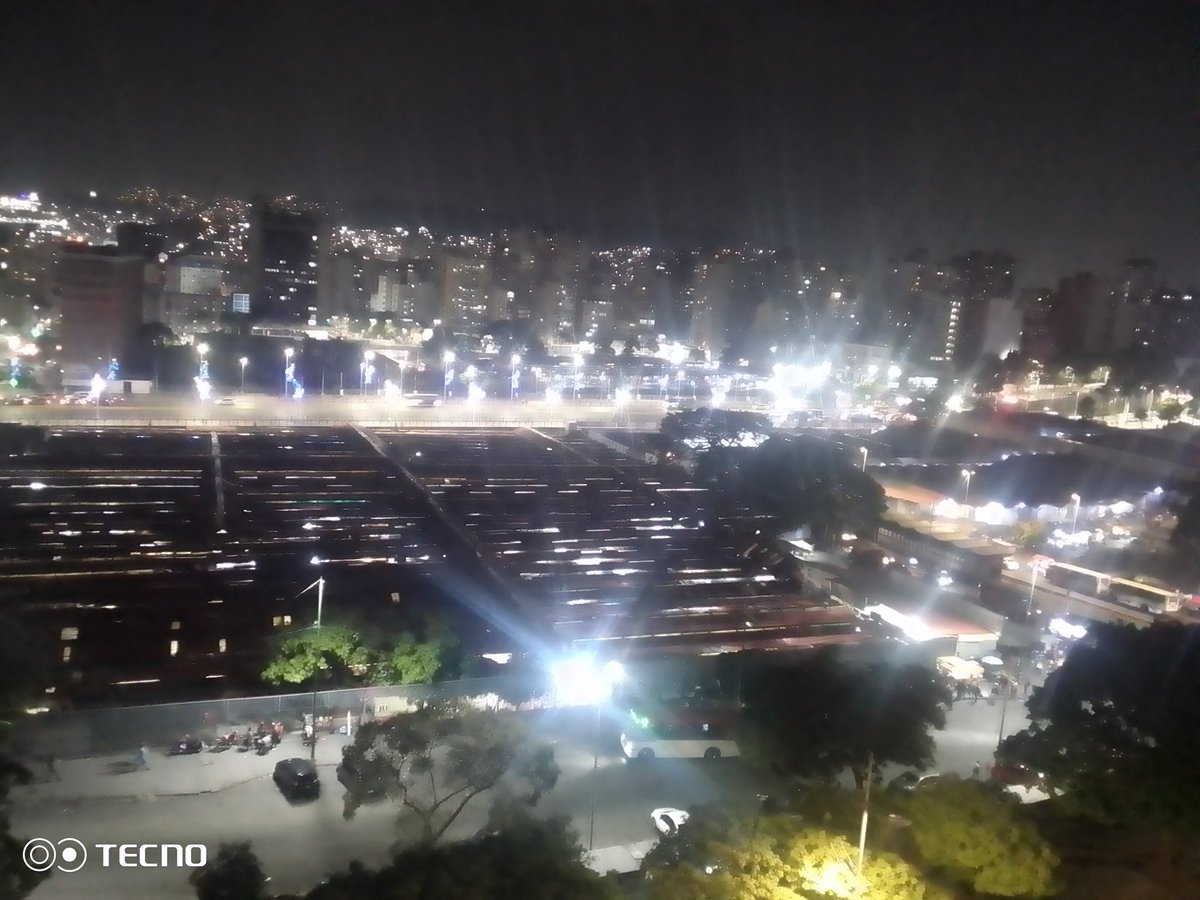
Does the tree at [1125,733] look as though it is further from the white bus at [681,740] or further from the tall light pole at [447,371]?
the tall light pole at [447,371]

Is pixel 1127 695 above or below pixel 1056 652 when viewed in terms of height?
above

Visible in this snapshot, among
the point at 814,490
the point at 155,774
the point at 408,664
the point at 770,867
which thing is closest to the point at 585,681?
the point at 408,664

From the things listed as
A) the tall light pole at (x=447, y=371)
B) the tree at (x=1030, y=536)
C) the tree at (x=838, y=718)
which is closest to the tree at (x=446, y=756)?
the tree at (x=838, y=718)

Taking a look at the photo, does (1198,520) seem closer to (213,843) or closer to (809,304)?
(213,843)

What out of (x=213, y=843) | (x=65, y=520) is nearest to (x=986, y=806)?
(x=213, y=843)

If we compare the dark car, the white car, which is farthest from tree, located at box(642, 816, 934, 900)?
the dark car

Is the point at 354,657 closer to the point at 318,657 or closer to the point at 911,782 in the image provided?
the point at 318,657
